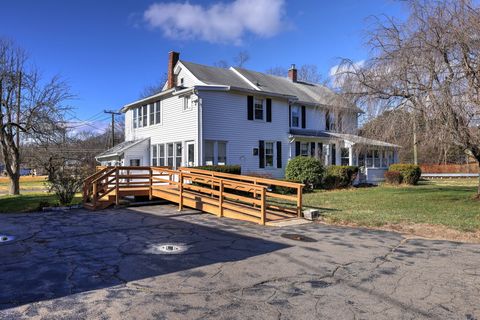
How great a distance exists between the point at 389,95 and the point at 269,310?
33.4ft

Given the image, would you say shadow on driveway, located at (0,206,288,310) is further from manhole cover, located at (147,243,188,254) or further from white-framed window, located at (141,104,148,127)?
white-framed window, located at (141,104,148,127)

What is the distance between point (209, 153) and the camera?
20.7 metres

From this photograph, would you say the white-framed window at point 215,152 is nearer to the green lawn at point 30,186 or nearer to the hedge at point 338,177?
the hedge at point 338,177

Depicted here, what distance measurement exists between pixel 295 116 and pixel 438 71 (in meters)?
14.7

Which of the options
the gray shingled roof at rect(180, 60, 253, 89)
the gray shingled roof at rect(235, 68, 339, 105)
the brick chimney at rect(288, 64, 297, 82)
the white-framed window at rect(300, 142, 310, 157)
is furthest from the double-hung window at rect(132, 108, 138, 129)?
the brick chimney at rect(288, 64, 297, 82)

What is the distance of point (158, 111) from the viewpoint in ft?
77.4

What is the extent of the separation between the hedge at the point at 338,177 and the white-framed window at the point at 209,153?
21.1ft

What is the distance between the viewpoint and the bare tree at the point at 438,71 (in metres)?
10.8

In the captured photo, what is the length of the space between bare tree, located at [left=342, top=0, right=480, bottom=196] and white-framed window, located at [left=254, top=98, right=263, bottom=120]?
10.5 metres

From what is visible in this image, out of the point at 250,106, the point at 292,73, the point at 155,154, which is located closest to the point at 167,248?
the point at 250,106

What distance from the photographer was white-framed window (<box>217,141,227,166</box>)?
69.0 ft

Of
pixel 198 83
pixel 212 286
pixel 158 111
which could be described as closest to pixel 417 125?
pixel 212 286

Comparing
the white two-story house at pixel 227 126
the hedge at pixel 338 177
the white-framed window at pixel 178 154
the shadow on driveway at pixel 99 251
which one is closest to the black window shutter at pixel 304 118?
the white two-story house at pixel 227 126

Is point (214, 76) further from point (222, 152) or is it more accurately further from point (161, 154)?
point (161, 154)
